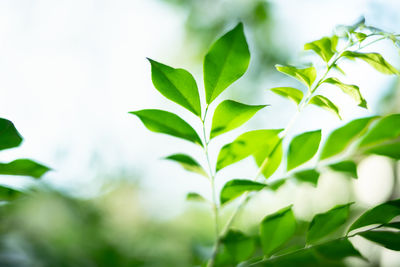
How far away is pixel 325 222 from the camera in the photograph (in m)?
0.35

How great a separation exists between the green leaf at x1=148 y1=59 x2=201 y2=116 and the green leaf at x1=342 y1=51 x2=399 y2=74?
161 millimetres

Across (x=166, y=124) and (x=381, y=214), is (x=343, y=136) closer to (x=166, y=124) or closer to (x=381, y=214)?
(x=381, y=214)

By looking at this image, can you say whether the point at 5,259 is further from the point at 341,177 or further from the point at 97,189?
the point at 341,177

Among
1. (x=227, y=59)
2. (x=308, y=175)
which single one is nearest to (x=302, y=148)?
(x=308, y=175)

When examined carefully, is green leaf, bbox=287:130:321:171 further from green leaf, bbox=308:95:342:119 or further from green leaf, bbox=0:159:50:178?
green leaf, bbox=0:159:50:178

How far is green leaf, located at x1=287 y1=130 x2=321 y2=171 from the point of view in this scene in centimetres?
36

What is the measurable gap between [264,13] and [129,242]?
1653mm

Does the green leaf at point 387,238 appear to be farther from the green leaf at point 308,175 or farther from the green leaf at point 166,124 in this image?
A: the green leaf at point 166,124

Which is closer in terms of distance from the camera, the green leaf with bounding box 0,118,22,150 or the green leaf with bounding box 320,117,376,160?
the green leaf with bounding box 0,118,22,150

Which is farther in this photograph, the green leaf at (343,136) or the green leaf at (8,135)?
the green leaf at (343,136)

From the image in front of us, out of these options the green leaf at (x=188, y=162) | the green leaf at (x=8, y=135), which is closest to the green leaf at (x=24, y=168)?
the green leaf at (x=8, y=135)

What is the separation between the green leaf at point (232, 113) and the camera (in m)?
0.33

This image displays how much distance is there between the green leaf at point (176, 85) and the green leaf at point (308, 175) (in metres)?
0.15

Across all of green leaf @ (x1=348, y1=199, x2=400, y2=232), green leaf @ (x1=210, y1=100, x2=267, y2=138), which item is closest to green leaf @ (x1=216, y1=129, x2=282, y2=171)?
green leaf @ (x1=210, y1=100, x2=267, y2=138)
